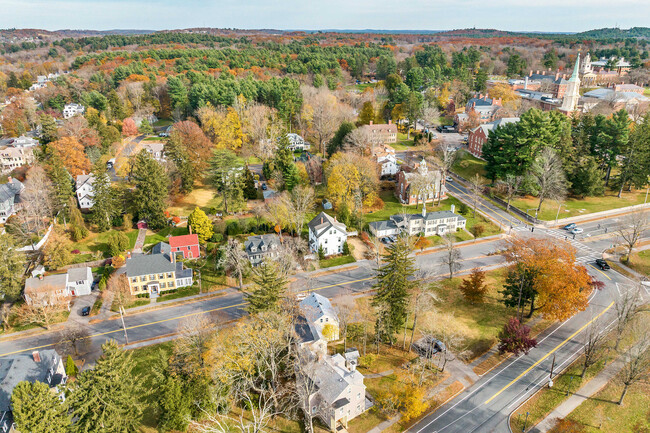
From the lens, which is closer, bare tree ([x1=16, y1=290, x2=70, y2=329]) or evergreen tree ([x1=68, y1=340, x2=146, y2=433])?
evergreen tree ([x1=68, y1=340, x2=146, y2=433])

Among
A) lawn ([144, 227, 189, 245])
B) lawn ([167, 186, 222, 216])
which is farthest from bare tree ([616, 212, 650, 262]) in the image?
lawn ([144, 227, 189, 245])

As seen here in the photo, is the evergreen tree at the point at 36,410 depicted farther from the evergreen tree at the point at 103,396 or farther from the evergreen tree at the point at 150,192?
the evergreen tree at the point at 150,192

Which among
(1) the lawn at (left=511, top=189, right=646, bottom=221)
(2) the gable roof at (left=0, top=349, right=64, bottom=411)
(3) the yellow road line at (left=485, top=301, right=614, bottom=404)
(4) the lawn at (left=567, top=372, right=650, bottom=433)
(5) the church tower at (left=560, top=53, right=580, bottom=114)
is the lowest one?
(4) the lawn at (left=567, top=372, right=650, bottom=433)

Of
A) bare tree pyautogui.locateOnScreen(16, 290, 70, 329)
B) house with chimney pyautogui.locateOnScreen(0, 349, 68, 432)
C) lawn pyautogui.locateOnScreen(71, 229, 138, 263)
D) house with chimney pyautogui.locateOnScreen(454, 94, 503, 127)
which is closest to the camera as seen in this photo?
house with chimney pyautogui.locateOnScreen(0, 349, 68, 432)

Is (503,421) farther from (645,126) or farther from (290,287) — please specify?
(645,126)

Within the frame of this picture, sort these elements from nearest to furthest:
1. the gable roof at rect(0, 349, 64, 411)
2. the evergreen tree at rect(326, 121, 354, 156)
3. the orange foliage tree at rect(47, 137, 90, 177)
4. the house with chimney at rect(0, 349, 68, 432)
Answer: the house with chimney at rect(0, 349, 68, 432) → the gable roof at rect(0, 349, 64, 411) → the orange foliage tree at rect(47, 137, 90, 177) → the evergreen tree at rect(326, 121, 354, 156)

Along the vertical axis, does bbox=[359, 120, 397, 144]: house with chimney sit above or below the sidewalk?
above

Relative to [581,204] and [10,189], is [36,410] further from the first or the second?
[581,204]

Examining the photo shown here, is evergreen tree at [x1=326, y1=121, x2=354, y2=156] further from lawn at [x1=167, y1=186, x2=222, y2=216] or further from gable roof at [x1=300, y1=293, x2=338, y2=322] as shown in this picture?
gable roof at [x1=300, y1=293, x2=338, y2=322]
